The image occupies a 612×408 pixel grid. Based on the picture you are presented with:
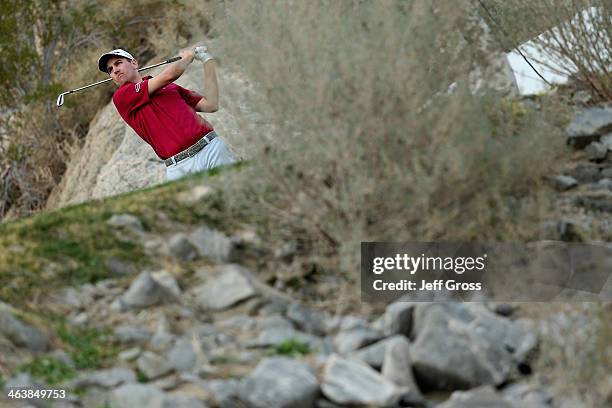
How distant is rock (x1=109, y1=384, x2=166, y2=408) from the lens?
3.93 meters

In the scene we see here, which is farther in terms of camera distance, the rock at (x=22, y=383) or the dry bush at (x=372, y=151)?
the dry bush at (x=372, y=151)

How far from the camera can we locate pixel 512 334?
4480 millimetres

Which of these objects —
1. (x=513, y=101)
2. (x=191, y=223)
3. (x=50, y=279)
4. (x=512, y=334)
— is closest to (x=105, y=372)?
(x=50, y=279)

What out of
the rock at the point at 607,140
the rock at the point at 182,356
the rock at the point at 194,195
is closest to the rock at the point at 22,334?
the rock at the point at 182,356

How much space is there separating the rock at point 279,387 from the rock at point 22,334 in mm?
1055

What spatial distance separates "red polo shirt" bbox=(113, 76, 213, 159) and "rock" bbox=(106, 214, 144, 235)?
159 centimetres

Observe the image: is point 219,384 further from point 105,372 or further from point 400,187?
point 400,187

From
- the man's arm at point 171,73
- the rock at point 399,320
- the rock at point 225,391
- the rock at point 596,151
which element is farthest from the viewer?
the rock at point 596,151

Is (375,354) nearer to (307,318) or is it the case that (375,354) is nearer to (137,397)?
(307,318)

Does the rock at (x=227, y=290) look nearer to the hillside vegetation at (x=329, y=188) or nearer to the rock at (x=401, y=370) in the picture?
the hillside vegetation at (x=329, y=188)

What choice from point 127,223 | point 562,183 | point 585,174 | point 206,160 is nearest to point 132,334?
point 127,223

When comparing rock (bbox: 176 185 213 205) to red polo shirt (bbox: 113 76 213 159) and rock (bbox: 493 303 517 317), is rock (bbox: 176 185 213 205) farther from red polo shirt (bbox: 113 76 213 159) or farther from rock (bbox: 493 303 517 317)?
rock (bbox: 493 303 517 317)

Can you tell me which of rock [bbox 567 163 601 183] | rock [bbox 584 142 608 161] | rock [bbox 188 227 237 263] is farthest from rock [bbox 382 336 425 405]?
rock [bbox 584 142 608 161]

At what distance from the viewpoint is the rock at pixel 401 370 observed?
4098 mm
